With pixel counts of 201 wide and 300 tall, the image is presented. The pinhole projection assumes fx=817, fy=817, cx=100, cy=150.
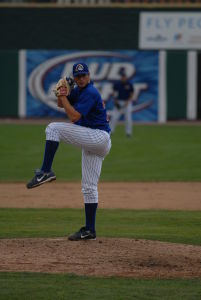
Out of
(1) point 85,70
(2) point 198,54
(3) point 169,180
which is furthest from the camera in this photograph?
(2) point 198,54

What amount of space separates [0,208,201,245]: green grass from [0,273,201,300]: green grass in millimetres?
2318

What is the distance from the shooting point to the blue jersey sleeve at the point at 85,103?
28.8 ft

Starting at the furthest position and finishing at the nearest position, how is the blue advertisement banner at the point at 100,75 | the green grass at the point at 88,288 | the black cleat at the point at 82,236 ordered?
the blue advertisement banner at the point at 100,75
the black cleat at the point at 82,236
the green grass at the point at 88,288

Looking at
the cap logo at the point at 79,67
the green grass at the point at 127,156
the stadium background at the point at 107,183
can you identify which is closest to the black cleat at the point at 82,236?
the stadium background at the point at 107,183

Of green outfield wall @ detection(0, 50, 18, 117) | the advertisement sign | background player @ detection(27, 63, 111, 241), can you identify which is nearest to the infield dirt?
background player @ detection(27, 63, 111, 241)

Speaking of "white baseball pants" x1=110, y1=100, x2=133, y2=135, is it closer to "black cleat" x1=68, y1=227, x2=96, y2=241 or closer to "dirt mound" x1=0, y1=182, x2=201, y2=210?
"dirt mound" x1=0, y1=182, x2=201, y2=210

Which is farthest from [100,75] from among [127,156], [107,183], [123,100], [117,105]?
[107,183]

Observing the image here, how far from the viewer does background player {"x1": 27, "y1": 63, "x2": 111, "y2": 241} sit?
8664mm

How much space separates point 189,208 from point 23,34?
19856 millimetres

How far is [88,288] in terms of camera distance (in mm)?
7219

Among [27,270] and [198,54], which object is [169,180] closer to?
[27,270]

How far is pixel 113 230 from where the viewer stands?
1079cm

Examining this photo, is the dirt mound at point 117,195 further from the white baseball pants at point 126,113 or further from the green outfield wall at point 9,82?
the green outfield wall at point 9,82

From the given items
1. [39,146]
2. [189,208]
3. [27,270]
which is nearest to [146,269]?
[27,270]
